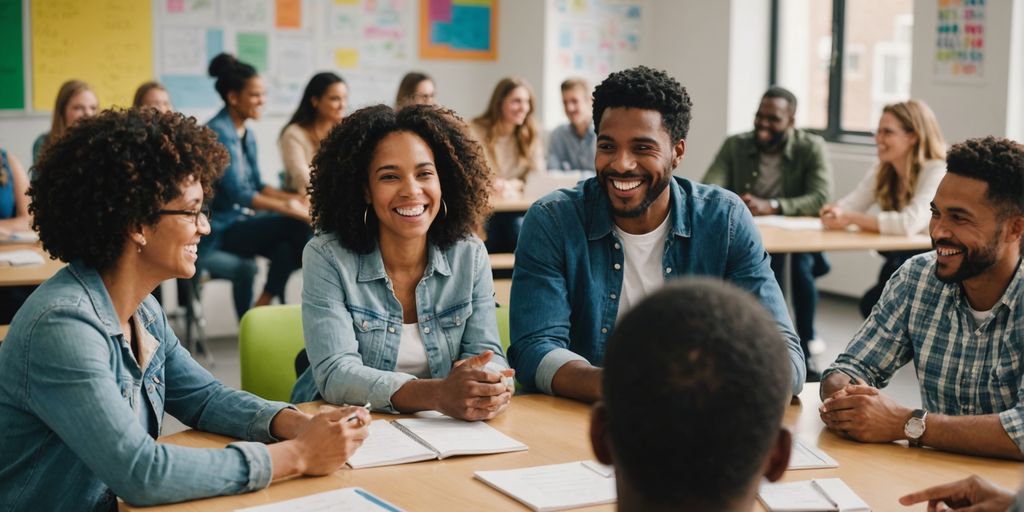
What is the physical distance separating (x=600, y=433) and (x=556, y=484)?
670 millimetres

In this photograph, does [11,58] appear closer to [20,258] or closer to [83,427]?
[20,258]

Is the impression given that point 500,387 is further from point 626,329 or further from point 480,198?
point 626,329

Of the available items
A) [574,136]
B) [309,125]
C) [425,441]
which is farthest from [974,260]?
[574,136]

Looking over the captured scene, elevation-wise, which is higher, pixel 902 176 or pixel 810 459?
pixel 902 176

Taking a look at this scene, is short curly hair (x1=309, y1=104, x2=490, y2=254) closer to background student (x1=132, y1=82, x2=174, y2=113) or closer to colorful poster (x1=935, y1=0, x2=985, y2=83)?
background student (x1=132, y1=82, x2=174, y2=113)

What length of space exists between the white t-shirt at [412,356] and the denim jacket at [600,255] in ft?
0.65

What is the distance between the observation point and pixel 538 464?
1.91 metres

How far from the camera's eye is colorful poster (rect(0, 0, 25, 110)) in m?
6.70

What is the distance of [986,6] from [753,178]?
1526mm

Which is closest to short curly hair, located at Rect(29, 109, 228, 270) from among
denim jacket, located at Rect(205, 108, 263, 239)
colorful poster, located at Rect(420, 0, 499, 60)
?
denim jacket, located at Rect(205, 108, 263, 239)

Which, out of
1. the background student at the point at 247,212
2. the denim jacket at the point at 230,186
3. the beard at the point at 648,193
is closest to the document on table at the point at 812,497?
the beard at the point at 648,193

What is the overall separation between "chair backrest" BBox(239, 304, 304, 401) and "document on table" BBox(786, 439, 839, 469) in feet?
3.82

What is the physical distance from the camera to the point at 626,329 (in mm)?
1095

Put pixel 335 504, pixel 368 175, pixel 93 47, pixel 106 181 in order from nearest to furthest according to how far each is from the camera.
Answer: pixel 335 504 → pixel 106 181 → pixel 368 175 → pixel 93 47
